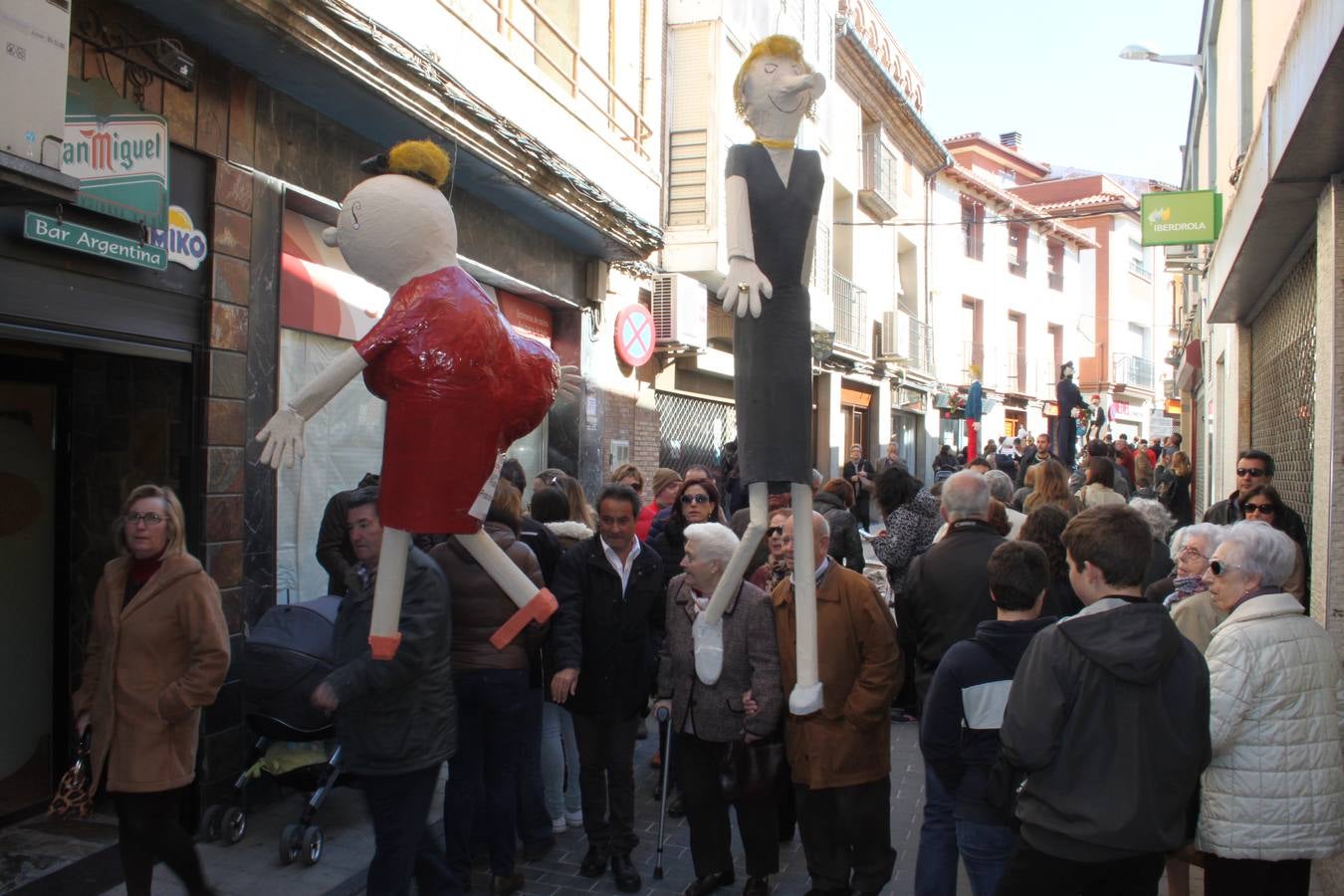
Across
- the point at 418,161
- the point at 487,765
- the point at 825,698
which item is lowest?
the point at 487,765

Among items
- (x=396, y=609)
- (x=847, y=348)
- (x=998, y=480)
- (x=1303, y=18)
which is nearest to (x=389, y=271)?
(x=396, y=609)

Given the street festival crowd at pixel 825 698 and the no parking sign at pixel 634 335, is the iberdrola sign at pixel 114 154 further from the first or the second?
the no parking sign at pixel 634 335

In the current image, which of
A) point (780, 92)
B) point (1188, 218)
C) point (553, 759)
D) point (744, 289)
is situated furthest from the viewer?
point (1188, 218)

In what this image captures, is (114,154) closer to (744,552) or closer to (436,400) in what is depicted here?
(436,400)

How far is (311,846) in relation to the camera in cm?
473

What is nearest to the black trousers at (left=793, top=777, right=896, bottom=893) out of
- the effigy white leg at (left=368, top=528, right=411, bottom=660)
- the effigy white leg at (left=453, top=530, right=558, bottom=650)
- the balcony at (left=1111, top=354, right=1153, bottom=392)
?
the effigy white leg at (left=453, top=530, right=558, bottom=650)

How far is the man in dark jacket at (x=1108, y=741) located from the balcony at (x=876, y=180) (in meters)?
19.4

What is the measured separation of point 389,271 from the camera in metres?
2.61

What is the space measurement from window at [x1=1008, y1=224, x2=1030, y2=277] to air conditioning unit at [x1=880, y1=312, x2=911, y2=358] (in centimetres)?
911

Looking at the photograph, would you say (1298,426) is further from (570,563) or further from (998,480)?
(570,563)

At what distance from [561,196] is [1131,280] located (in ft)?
109

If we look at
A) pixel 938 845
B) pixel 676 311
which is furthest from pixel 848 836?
pixel 676 311

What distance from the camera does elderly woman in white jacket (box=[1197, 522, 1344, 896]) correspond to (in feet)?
9.89

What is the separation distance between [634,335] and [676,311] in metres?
1.26
